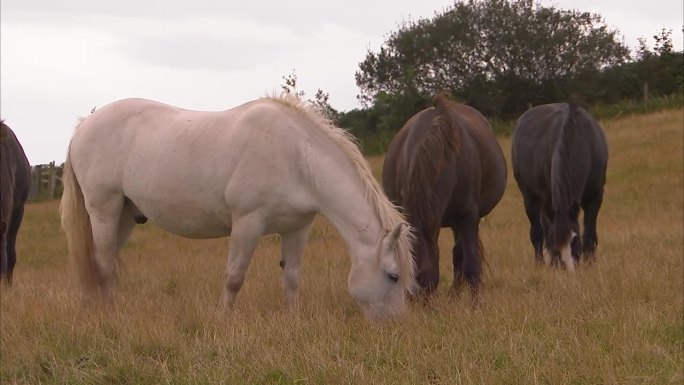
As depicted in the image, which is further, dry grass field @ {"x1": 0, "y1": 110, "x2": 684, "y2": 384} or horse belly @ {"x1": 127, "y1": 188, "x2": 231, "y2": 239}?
horse belly @ {"x1": 127, "y1": 188, "x2": 231, "y2": 239}

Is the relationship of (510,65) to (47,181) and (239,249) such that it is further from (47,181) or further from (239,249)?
(239,249)

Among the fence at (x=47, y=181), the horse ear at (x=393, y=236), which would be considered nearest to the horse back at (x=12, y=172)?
the horse ear at (x=393, y=236)

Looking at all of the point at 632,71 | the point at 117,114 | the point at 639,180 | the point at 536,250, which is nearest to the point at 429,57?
the point at 632,71

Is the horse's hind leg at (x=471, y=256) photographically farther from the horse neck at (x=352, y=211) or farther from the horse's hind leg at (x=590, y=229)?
the horse's hind leg at (x=590, y=229)

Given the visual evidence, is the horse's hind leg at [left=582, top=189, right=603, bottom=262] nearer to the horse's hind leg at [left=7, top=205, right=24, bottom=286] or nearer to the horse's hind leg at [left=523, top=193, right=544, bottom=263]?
the horse's hind leg at [left=523, top=193, right=544, bottom=263]

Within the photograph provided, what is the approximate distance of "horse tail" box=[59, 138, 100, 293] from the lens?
6.64 meters

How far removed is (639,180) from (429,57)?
30.1 m

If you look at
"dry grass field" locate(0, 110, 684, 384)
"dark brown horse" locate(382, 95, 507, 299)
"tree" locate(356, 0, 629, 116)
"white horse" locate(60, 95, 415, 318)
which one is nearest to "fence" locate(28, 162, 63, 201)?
"dry grass field" locate(0, 110, 684, 384)

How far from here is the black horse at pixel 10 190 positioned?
8.53 metres

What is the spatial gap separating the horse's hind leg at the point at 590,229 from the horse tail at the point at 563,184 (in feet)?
2.70

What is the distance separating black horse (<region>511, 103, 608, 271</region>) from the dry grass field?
1.40 feet

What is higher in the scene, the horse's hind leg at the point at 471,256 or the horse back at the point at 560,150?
the horse back at the point at 560,150

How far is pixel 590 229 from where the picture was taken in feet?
30.6

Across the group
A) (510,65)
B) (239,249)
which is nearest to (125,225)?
(239,249)
